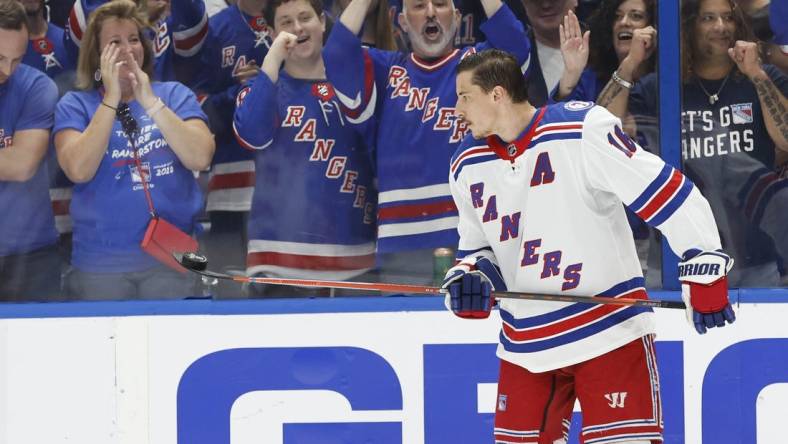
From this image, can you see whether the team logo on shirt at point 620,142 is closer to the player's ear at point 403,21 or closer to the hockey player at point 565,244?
the hockey player at point 565,244

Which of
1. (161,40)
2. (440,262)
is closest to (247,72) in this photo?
(161,40)

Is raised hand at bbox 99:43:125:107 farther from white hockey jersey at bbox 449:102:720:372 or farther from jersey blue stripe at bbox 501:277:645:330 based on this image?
jersey blue stripe at bbox 501:277:645:330

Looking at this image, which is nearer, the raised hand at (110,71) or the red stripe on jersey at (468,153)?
the red stripe on jersey at (468,153)

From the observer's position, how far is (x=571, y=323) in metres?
2.66

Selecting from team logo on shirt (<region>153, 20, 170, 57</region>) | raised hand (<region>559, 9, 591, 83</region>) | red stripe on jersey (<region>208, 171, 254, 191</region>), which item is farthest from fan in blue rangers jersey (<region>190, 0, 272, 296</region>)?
raised hand (<region>559, 9, 591, 83</region>)

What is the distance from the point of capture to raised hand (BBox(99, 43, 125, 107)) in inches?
144

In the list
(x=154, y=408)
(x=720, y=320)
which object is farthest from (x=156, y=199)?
(x=720, y=320)

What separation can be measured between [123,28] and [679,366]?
1.96 metres

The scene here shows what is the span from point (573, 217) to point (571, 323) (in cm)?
24

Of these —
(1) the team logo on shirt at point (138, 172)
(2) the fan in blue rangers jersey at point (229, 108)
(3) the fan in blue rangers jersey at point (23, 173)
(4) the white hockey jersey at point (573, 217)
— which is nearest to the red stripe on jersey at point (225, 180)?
(2) the fan in blue rangers jersey at point (229, 108)

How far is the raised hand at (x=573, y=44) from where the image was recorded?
3523 mm

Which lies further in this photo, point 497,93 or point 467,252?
point 467,252

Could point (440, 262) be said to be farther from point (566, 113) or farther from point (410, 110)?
Result: point (566, 113)

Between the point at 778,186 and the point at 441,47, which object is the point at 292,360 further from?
the point at 778,186
